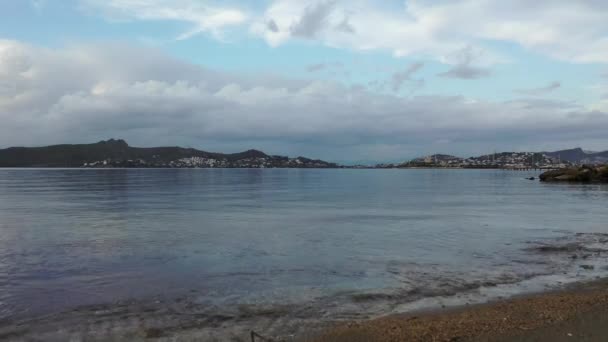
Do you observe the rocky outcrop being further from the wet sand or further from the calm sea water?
the wet sand

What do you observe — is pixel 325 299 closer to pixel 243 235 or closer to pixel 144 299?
pixel 144 299

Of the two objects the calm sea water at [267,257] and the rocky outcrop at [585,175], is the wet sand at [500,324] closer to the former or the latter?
the calm sea water at [267,257]

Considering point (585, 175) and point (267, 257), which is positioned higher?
point (585, 175)

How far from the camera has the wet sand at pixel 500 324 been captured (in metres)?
9.95

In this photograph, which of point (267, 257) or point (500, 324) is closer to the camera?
point (500, 324)

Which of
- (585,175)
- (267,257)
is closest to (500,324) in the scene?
(267,257)

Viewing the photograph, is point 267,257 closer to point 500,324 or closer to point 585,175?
point 500,324

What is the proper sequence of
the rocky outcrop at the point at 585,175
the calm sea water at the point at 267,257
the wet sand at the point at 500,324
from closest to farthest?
the wet sand at the point at 500,324
the calm sea water at the point at 267,257
the rocky outcrop at the point at 585,175

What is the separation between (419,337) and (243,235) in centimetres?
2013

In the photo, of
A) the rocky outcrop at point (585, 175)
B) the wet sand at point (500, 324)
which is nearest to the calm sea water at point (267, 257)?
the wet sand at point (500, 324)

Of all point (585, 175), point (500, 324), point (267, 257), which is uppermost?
point (585, 175)

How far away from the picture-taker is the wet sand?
32.6 ft

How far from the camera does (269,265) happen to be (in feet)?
65.7

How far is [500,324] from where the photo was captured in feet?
35.3
